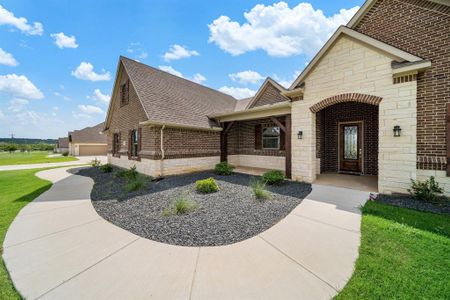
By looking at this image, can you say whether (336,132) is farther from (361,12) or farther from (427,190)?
(361,12)

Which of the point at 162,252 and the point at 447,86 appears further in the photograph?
the point at 447,86

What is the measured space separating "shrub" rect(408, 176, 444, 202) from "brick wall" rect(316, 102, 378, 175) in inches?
138

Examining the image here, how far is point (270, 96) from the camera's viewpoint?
12.6 m

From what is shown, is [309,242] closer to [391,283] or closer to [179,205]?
[391,283]

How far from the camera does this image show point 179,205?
499 cm

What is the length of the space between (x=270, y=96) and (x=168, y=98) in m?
6.68

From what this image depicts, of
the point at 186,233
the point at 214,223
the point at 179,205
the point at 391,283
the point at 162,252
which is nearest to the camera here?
the point at 391,283

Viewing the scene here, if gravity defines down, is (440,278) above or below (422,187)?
below

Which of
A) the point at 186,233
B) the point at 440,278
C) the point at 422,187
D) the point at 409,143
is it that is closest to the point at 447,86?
the point at 409,143

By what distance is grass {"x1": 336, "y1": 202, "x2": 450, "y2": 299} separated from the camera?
92.0 inches

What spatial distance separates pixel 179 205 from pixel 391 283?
426cm

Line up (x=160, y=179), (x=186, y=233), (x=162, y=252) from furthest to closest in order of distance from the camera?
(x=160, y=179) < (x=186, y=233) < (x=162, y=252)

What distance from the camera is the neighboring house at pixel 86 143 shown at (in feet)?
119

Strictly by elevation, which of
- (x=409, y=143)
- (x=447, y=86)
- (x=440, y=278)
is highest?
(x=447, y=86)
